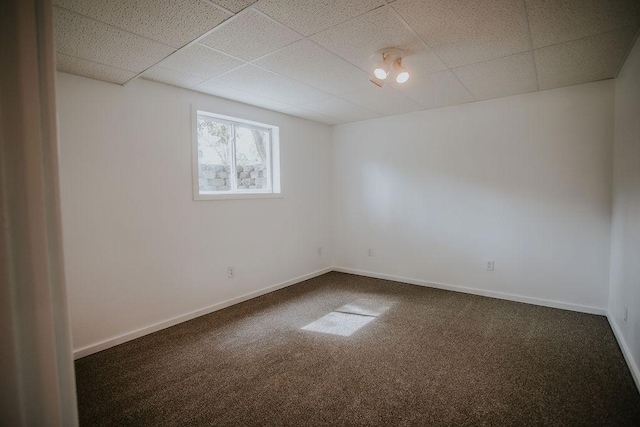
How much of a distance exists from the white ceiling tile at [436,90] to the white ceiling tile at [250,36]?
143 centimetres

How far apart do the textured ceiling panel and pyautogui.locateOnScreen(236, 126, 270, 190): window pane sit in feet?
4.64

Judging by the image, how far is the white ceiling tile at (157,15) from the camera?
1.74 metres

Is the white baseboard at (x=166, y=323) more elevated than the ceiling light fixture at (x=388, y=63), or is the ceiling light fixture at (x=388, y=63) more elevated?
the ceiling light fixture at (x=388, y=63)

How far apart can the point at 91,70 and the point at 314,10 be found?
71.5 inches

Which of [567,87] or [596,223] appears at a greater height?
[567,87]

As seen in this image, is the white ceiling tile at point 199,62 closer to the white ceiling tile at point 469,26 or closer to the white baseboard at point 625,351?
the white ceiling tile at point 469,26

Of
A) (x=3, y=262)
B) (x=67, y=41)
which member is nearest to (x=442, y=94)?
(x=67, y=41)

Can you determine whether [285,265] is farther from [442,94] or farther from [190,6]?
[190,6]

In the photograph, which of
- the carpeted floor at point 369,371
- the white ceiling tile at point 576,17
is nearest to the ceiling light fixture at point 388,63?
the white ceiling tile at point 576,17

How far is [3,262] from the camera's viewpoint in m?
0.34

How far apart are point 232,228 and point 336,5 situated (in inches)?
101

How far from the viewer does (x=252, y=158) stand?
4070mm

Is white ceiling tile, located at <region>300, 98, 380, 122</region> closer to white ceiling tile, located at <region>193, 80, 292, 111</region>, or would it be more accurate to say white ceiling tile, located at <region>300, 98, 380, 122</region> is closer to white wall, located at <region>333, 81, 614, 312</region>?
white wall, located at <region>333, 81, 614, 312</region>

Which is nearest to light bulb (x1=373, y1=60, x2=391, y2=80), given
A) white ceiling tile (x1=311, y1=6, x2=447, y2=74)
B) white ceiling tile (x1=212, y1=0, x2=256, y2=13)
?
white ceiling tile (x1=311, y1=6, x2=447, y2=74)
